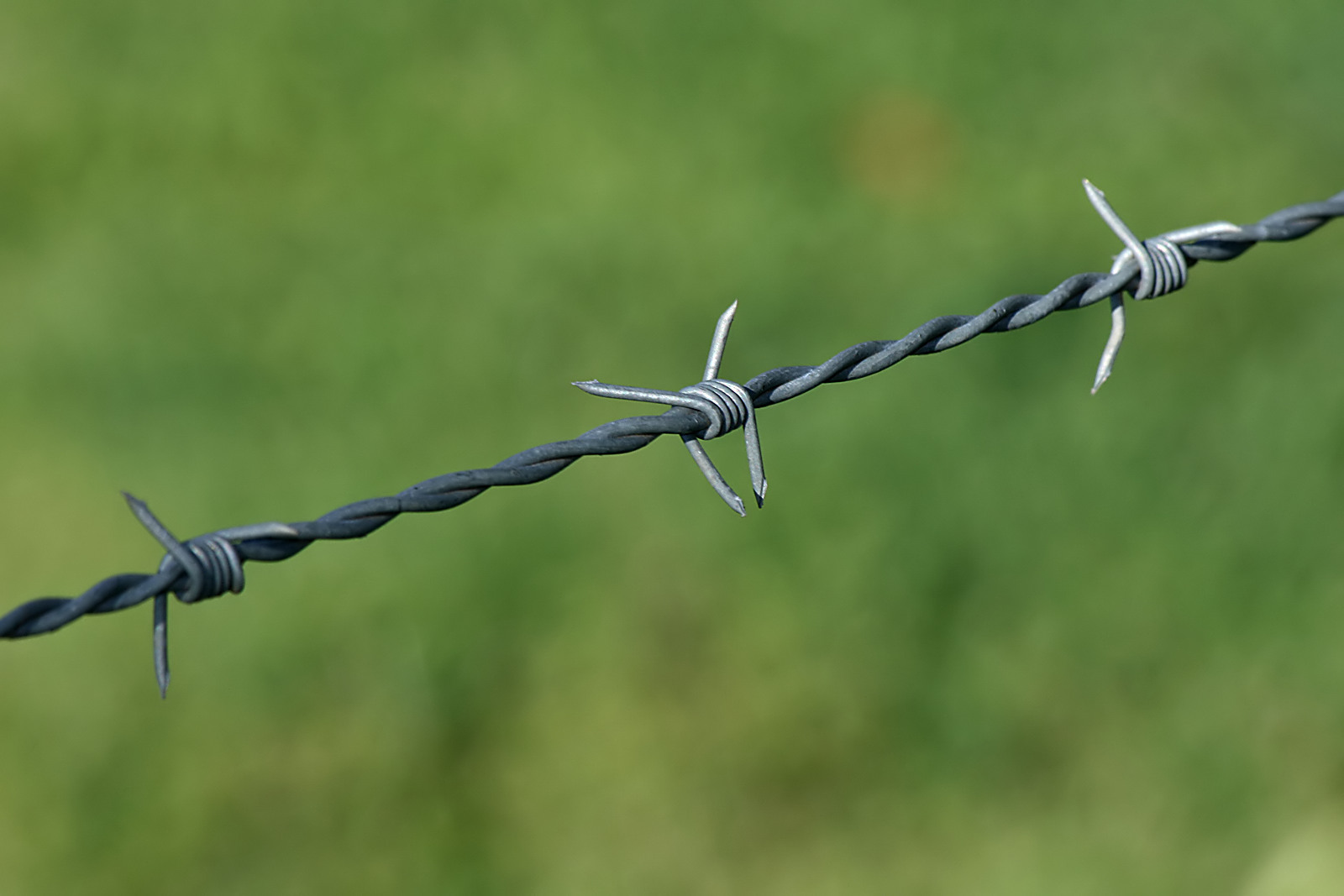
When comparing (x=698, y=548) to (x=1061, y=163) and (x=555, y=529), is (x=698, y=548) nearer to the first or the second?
(x=555, y=529)

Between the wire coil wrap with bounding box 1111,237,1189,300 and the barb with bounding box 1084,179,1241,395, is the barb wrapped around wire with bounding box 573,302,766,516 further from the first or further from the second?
the wire coil wrap with bounding box 1111,237,1189,300

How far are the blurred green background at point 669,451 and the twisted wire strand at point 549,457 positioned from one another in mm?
1946

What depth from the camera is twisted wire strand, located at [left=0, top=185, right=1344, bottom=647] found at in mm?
1342

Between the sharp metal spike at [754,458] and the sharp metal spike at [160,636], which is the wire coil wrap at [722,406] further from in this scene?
the sharp metal spike at [160,636]

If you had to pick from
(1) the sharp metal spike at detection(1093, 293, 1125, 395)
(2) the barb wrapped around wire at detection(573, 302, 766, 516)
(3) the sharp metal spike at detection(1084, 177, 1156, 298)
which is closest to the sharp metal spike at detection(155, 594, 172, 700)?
(2) the barb wrapped around wire at detection(573, 302, 766, 516)

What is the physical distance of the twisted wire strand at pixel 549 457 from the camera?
134cm

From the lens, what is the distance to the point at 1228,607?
3789 millimetres

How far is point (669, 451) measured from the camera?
433 cm

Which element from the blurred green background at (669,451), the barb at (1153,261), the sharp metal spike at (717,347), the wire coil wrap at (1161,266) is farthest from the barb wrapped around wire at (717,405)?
the blurred green background at (669,451)

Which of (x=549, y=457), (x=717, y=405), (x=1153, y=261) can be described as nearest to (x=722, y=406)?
(x=717, y=405)

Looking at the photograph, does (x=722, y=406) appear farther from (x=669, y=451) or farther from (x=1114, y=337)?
(x=669, y=451)

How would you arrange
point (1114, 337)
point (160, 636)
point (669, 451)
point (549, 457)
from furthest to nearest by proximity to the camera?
point (669, 451)
point (1114, 337)
point (549, 457)
point (160, 636)

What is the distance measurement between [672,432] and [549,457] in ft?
0.61

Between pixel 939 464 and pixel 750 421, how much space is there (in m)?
2.61
